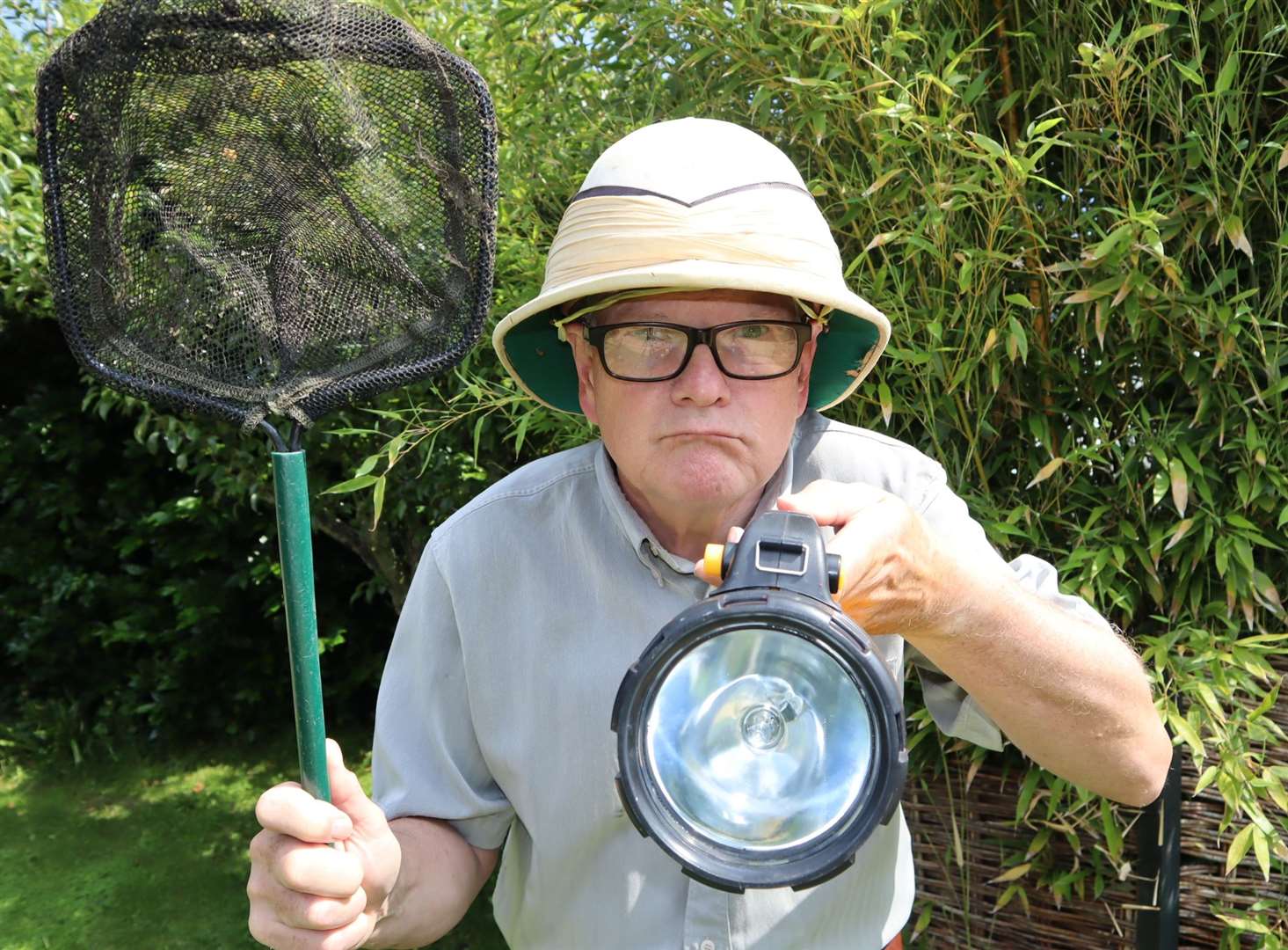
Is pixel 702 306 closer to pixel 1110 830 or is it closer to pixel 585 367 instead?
pixel 585 367

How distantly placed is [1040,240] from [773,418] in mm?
912

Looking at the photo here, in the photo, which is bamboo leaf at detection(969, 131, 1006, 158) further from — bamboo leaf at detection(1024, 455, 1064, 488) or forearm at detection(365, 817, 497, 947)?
forearm at detection(365, 817, 497, 947)

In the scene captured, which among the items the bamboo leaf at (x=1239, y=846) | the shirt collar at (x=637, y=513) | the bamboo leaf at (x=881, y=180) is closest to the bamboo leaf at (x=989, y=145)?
the bamboo leaf at (x=881, y=180)

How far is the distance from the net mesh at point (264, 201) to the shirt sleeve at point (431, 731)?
577 millimetres

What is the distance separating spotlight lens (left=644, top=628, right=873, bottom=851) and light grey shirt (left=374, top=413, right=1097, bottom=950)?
2.01ft

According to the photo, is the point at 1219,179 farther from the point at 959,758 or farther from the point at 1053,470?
the point at 959,758

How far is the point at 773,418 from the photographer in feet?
6.20

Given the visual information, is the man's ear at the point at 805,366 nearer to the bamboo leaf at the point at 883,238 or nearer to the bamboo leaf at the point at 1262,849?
the bamboo leaf at the point at 883,238

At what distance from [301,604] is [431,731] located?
67cm

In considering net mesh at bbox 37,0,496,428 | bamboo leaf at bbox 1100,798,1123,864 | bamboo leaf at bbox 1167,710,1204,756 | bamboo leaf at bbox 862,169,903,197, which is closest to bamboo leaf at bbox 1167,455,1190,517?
bamboo leaf at bbox 1167,710,1204,756

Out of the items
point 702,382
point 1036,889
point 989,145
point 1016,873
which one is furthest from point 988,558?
point 1036,889

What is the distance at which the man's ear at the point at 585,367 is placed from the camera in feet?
6.59

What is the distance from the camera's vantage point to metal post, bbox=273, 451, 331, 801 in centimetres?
140

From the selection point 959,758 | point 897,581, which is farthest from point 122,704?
point 897,581
